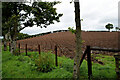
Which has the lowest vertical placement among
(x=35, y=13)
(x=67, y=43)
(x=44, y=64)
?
(x=44, y=64)

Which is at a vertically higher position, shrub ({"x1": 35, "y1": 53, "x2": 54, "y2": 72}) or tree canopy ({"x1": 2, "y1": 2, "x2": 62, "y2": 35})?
tree canopy ({"x1": 2, "y1": 2, "x2": 62, "y2": 35})

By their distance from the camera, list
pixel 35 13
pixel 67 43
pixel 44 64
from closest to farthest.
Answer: pixel 44 64 → pixel 35 13 → pixel 67 43

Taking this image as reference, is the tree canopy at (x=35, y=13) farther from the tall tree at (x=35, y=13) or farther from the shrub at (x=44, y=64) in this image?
the shrub at (x=44, y=64)

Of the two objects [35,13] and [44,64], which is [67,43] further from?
[44,64]

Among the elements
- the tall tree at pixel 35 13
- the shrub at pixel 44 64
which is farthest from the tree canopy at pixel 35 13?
the shrub at pixel 44 64

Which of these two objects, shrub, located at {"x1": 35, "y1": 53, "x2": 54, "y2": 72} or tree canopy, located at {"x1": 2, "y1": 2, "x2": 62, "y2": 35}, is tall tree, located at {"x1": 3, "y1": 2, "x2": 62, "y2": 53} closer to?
tree canopy, located at {"x1": 2, "y1": 2, "x2": 62, "y2": 35}

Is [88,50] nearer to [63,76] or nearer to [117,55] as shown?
[117,55]

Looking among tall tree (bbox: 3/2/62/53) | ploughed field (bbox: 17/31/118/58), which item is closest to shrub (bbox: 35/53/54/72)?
ploughed field (bbox: 17/31/118/58)

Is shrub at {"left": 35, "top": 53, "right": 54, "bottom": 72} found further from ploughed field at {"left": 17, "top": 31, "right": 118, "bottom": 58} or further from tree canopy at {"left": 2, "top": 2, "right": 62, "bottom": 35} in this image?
tree canopy at {"left": 2, "top": 2, "right": 62, "bottom": 35}

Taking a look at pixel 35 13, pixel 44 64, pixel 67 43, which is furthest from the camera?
pixel 67 43

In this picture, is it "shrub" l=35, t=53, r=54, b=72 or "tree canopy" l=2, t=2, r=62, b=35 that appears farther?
"tree canopy" l=2, t=2, r=62, b=35

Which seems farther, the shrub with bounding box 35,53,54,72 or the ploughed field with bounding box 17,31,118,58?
the ploughed field with bounding box 17,31,118,58

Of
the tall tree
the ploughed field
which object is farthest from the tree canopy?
the ploughed field

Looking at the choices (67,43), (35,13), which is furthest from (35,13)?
(67,43)
